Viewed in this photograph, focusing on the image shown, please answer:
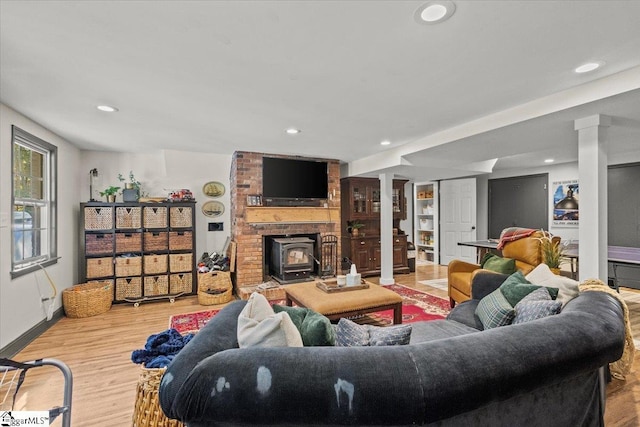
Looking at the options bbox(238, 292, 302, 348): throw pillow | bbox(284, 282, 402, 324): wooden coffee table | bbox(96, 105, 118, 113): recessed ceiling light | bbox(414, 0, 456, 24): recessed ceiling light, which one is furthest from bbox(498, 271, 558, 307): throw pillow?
bbox(96, 105, 118, 113): recessed ceiling light

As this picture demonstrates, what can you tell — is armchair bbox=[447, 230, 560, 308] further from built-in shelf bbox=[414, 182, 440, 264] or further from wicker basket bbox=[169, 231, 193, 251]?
wicker basket bbox=[169, 231, 193, 251]

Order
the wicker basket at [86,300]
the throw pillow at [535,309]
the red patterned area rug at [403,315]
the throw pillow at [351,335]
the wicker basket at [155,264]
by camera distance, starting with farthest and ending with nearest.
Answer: the wicker basket at [155,264] → the wicker basket at [86,300] → the red patterned area rug at [403,315] → the throw pillow at [535,309] → the throw pillow at [351,335]

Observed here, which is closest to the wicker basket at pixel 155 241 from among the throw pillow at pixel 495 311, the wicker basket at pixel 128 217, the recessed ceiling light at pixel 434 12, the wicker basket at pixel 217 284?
the wicker basket at pixel 128 217

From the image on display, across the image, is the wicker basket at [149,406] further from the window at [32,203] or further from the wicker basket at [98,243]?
the wicker basket at [98,243]

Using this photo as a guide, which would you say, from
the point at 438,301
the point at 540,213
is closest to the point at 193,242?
the point at 438,301

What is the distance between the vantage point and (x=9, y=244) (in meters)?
2.80

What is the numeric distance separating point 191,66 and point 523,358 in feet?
7.86

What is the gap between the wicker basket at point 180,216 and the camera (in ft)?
14.8

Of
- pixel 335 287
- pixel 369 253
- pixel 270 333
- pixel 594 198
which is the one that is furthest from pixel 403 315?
pixel 270 333

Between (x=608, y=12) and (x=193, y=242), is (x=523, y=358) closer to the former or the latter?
(x=608, y=12)

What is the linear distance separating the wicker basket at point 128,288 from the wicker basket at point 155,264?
18 centimetres

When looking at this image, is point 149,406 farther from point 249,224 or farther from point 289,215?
point 289,215

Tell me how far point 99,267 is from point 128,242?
0.47 m

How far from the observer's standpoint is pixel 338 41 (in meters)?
1.75
